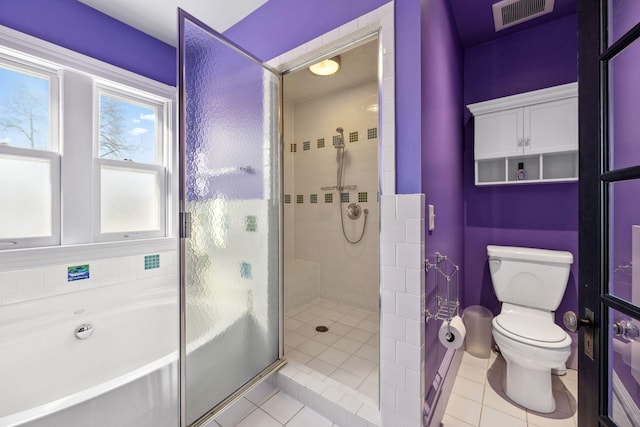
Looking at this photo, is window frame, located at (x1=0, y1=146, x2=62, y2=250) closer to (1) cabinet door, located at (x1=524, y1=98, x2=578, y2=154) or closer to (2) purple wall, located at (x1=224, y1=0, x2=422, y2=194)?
(2) purple wall, located at (x1=224, y1=0, x2=422, y2=194)

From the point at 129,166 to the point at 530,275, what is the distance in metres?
3.32

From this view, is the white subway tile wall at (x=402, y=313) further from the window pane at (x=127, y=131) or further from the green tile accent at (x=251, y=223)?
the window pane at (x=127, y=131)

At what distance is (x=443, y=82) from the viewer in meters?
1.68

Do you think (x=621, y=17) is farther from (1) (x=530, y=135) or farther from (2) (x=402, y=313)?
(1) (x=530, y=135)

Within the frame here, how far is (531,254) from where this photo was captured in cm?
190

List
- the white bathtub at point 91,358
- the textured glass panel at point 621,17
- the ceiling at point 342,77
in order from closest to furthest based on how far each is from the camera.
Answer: the textured glass panel at point 621,17, the white bathtub at point 91,358, the ceiling at point 342,77

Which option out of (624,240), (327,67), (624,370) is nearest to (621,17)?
(624,240)

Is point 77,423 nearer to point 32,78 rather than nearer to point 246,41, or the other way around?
point 32,78

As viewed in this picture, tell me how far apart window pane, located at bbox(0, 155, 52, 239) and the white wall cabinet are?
3235 mm

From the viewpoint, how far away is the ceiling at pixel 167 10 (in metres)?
1.88

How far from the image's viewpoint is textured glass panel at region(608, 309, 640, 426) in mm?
656

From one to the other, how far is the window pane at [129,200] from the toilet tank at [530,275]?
2979 millimetres

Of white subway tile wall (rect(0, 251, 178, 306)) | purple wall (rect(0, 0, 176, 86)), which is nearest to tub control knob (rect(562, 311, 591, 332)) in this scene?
white subway tile wall (rect(0, 251, 178, 306))

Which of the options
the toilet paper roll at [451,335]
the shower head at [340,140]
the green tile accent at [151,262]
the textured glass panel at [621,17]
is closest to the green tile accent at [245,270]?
the toilet paper roll at [451,335]
